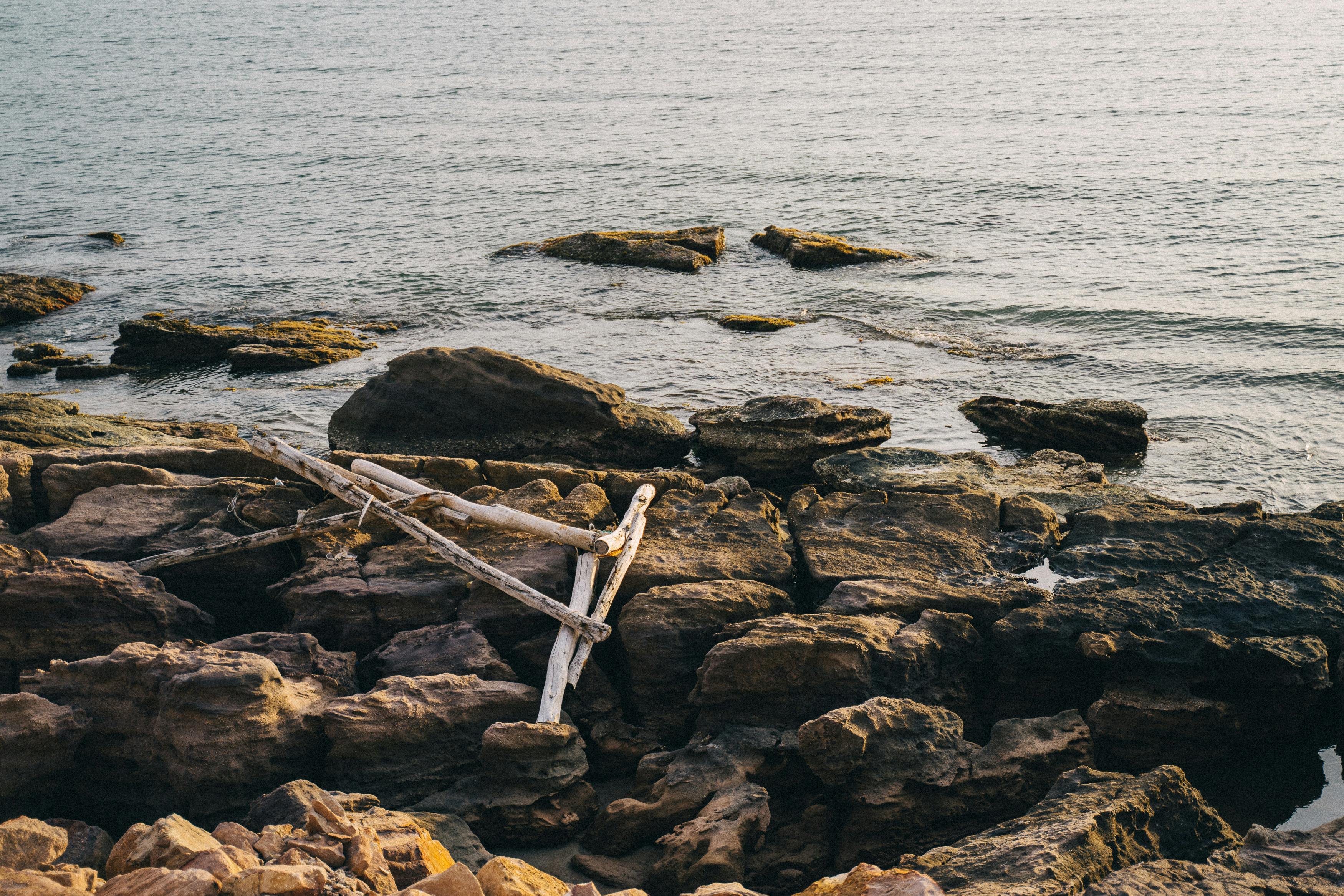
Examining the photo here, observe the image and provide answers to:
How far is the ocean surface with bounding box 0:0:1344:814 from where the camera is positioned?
741 inches

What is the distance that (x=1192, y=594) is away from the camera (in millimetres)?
8867

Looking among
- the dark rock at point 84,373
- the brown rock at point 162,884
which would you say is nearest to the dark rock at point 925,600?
the brown rock at point 162,884

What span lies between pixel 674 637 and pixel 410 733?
2391 mm

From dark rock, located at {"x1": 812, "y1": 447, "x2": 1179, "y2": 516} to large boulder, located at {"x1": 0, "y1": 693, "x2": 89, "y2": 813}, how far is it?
842cm

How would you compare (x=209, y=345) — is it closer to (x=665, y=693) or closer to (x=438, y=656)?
(x=438, y=656)

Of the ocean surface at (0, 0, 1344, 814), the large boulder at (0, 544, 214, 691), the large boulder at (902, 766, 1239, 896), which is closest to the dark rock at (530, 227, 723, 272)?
the ocean surface at (0, 0, 1344, 814)

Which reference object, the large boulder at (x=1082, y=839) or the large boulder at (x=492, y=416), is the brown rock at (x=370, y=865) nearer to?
the large boulder at (x=1082, y=839)

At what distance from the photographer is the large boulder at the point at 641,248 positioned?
→ 1057 inches

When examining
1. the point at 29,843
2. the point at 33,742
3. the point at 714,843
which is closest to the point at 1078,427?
the point at 714,843

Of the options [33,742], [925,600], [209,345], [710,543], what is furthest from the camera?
[209,345]

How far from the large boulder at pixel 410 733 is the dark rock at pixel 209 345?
14061mm

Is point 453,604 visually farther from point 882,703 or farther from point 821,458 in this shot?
point 821,458

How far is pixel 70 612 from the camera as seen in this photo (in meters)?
8.82

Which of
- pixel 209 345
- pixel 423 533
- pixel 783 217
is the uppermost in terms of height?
pixel 783 217
